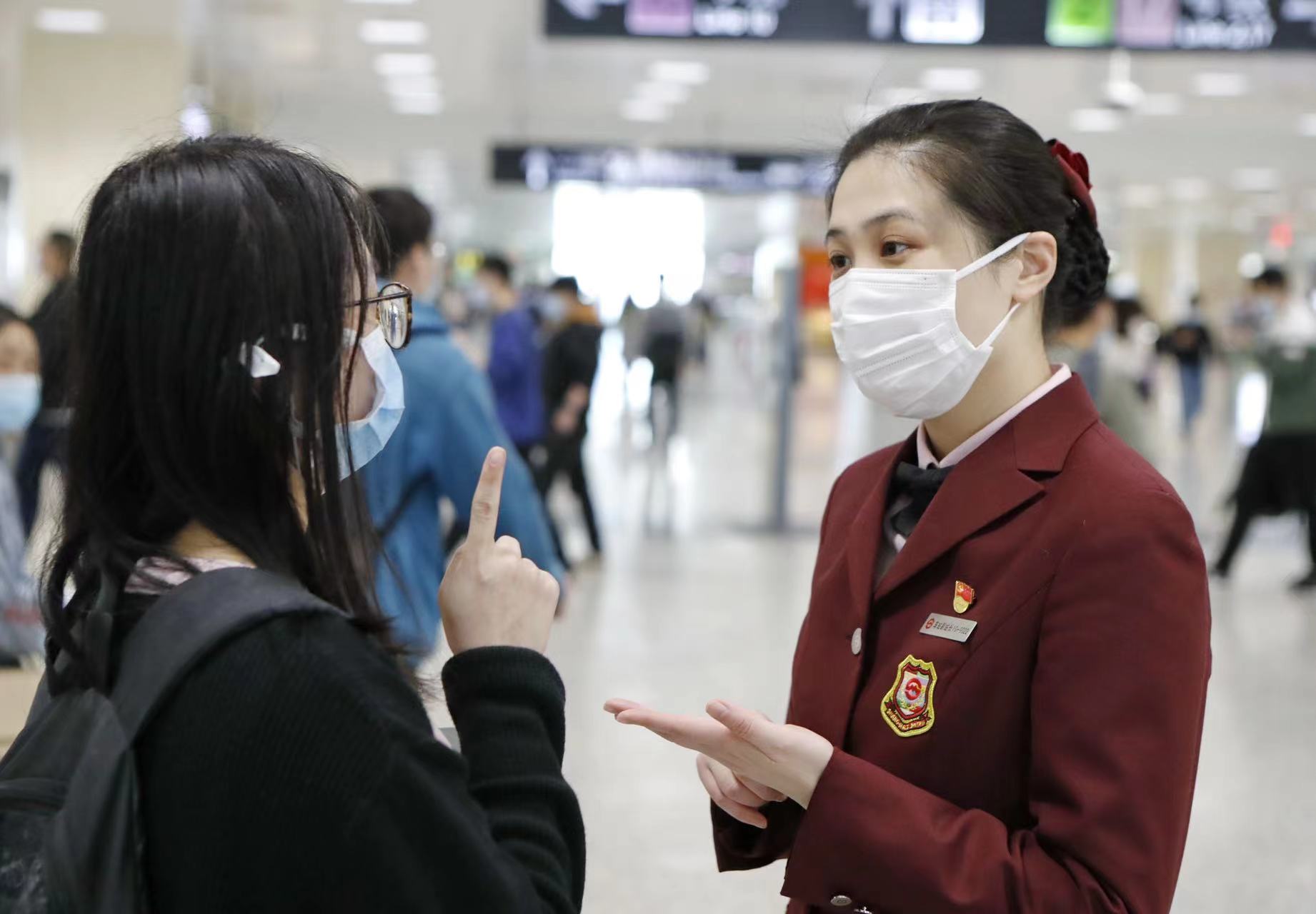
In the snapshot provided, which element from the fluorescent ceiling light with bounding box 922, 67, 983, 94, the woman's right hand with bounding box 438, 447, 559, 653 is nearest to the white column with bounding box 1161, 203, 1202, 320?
the fluorescent ceiling light with bounding box 922, 67, 983, 94

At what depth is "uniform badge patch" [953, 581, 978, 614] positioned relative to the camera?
4.60ft

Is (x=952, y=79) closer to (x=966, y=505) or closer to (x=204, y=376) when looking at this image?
(x=966, y=505)

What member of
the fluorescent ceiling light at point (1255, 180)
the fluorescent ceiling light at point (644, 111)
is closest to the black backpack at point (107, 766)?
the fluorescent ceiling light at point (644, 111)

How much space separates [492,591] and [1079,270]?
33.0 inches

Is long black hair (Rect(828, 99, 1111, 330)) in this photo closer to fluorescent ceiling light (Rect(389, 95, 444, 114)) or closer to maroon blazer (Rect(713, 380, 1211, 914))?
maroon blazer (Rect(713, 380, 1211, 914))

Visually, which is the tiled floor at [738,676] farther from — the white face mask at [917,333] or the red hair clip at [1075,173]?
the red hair clip at [1075,173]

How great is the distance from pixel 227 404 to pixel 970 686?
74 cm

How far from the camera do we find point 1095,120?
655 inches

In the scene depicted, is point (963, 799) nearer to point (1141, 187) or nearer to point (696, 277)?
point (1141, 187)

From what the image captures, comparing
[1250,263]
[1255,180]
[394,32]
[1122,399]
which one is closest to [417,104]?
[394,32]

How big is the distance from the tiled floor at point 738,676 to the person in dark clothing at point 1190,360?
4711 mm

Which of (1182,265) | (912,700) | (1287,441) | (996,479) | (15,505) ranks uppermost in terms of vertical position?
(996,479)

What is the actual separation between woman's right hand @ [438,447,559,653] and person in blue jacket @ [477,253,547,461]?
6.19 m

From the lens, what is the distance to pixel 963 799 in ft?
4.56
